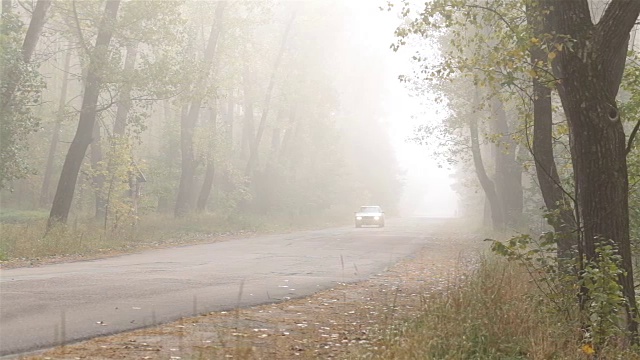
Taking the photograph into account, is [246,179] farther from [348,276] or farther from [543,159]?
[543,159]

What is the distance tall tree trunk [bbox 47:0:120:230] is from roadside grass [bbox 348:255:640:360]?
56.5 ft

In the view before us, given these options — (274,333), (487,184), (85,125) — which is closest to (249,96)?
(487,184)

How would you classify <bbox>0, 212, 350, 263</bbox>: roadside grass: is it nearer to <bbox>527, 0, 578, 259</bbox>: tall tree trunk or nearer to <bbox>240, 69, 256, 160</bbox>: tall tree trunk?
<bbox>240, 69, 256, 160</bbox>: tall tree trunk

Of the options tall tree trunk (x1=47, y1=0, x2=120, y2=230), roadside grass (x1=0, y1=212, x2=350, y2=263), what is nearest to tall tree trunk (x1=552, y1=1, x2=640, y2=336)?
roadside grass (x1=0, y1=212, x2=350, y2=263)

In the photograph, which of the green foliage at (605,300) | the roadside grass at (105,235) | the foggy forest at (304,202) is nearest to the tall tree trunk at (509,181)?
the foggy forest at (304,202)

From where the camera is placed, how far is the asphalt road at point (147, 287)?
23.5ft

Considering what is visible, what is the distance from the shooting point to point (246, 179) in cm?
3778

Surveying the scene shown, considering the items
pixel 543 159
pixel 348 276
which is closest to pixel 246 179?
pixel 348 276

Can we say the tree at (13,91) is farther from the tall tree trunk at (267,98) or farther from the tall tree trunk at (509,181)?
the tall tree trunk at (509,181)

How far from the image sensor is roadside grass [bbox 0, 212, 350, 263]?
645 inches

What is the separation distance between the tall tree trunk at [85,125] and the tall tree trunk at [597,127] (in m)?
18.4

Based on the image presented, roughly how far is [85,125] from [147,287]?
1354cm

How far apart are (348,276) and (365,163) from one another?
A: 59951 mm

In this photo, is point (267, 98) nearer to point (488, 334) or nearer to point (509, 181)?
point (509, 181)
